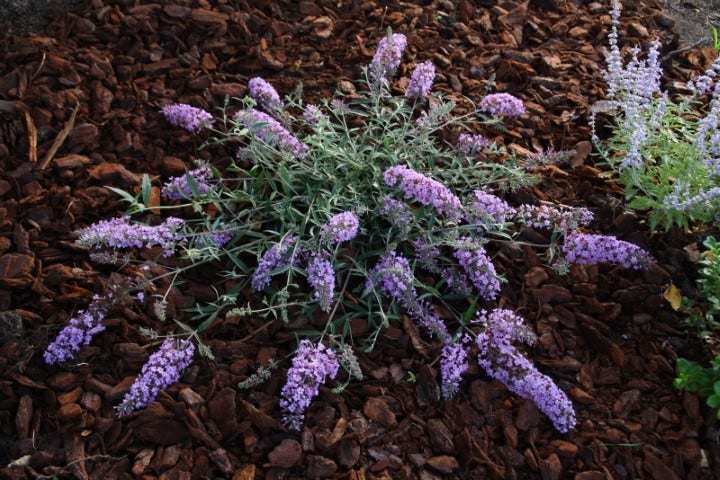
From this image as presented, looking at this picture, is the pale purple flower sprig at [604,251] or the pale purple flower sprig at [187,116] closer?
the pale purple flower sprig at [604,251]

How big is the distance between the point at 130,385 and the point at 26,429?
37 centimetres

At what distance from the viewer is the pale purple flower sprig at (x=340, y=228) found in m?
2.77

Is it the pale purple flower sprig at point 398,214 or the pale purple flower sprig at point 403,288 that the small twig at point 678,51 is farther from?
the pale purple flower sprig at point 403,288

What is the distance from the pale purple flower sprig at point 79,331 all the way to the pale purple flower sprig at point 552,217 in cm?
173

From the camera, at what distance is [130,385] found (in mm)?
2680

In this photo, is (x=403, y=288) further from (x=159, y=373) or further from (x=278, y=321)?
(x=159, y=373)

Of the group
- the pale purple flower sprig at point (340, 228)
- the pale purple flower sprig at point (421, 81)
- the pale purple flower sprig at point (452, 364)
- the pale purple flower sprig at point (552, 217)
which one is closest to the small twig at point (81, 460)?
the pale purple flower sprig at point (340, 228)

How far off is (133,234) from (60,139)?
0.77 meters

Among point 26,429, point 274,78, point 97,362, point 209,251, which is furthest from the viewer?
point 274,78

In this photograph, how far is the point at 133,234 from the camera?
9.53 ft

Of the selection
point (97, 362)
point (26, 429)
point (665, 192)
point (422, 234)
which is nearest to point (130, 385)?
point (97, 362)

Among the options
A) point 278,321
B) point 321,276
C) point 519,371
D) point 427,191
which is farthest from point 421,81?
point 519,371

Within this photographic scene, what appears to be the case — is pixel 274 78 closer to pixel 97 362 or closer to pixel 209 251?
Result: pixel 209 251

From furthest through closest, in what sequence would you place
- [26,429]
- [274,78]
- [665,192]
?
[274,78]
[665,192]
[26,429]
